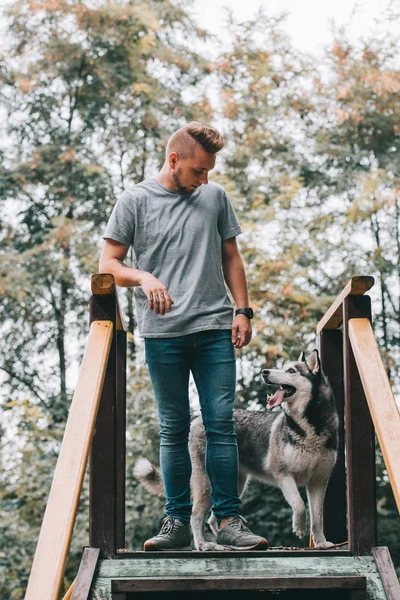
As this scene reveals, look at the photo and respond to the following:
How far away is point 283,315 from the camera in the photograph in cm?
1059

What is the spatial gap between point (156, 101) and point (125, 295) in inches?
123

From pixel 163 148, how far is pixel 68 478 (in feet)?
36.3

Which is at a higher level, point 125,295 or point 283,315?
point 125,295

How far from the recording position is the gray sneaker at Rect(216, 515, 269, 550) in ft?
9.43

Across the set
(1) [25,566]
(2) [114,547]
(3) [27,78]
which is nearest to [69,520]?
(2) [114,547]

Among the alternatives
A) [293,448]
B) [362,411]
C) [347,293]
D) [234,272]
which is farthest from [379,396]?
[293,448]

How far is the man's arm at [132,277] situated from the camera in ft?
9.32

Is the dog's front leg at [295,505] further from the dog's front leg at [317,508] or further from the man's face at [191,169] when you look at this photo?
the man's face at [191,169]

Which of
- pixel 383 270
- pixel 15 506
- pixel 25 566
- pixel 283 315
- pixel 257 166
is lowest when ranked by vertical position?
pixel 25 566

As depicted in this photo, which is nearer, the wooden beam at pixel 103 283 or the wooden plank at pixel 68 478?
the wooden plank at pixel 68 478

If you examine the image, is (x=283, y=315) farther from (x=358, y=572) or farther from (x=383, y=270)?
(x=358, y=572)

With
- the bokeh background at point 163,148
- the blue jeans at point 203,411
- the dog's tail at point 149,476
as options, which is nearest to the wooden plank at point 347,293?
the blue jeans at point 203,411

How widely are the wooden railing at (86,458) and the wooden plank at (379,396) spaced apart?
34.3 inches

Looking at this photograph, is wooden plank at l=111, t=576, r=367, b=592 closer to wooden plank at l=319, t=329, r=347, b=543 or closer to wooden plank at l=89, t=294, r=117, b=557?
wooden plank at l=89, t=294, r=117, b=557
